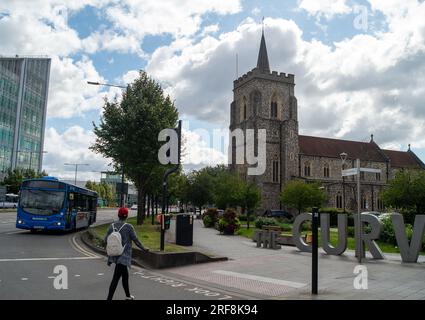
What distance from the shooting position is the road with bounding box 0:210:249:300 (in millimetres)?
8328

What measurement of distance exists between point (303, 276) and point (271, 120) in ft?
186

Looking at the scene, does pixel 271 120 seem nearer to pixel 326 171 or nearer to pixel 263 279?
Result: pixel 326 171

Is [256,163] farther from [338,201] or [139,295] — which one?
[139,295]

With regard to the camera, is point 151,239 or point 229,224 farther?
point 229,224

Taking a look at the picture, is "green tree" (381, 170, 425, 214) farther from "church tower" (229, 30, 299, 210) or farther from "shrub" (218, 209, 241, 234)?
"church tower" (229, 30, 299, 210)

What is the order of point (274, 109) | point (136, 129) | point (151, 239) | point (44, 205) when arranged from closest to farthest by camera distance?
point (151, 239), point (44, 205), point (136, 129), point (274, 109)

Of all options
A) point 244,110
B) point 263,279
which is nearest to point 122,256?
point 263,279

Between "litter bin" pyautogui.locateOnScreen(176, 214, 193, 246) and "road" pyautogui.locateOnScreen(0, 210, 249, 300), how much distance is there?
13.3ft

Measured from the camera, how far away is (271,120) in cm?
6644

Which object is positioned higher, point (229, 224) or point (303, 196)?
point (303, 196)

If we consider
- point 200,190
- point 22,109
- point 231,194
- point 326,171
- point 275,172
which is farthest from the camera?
point 22,109

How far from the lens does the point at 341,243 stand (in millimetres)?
15492

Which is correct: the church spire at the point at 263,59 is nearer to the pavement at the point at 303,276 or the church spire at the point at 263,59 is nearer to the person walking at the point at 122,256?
the pavement at the point at 303,276

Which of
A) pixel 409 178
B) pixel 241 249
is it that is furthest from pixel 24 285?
pixel 409 178
